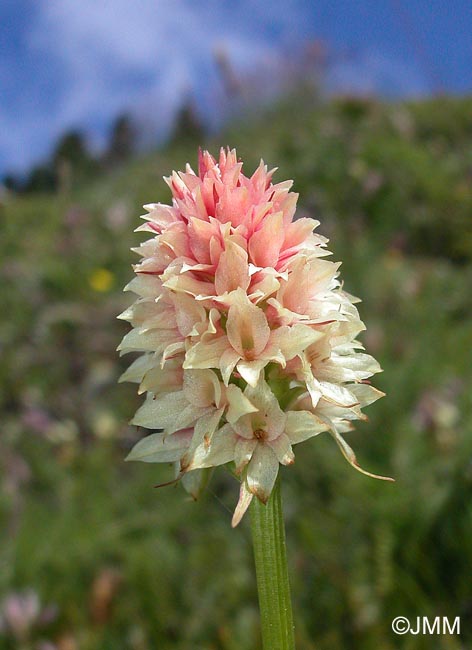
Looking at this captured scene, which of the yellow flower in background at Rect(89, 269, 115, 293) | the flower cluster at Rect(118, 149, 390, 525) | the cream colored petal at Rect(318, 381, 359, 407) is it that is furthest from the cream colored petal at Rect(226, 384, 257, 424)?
the yellow flower in background at Rect(89, 269, 115, 293)

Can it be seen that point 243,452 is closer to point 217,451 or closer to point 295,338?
point 217,451

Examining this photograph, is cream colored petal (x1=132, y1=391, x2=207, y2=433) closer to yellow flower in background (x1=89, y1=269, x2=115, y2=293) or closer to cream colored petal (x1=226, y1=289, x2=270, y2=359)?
cream colored petal (x1=226, y1=289, x2=270, y2=359)

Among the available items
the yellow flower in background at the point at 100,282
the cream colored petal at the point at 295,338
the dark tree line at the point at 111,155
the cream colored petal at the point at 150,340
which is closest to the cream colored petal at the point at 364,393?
the cream colored petal at the point at 295,338

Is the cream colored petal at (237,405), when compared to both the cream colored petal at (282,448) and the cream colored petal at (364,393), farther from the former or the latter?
the cream colored petal at (364,393)

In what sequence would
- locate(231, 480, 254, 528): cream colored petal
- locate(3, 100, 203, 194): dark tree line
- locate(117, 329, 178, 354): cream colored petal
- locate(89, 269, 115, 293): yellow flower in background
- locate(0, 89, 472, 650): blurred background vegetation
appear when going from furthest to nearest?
locate(3, 100, 203, 194): dark tree line → locate(89, 269, 115, 293): yellow flower in background → locate(0, 89, 472, 650): blurred background vegetation → locate(117, 329, 178, 354): cream colored petal → locate(231, 480, 254, 528): cream colored petal

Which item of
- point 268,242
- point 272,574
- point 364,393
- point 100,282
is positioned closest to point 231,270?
point 268,242

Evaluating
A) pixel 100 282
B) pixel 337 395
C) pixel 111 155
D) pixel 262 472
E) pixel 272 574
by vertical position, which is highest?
pixel 111 155
